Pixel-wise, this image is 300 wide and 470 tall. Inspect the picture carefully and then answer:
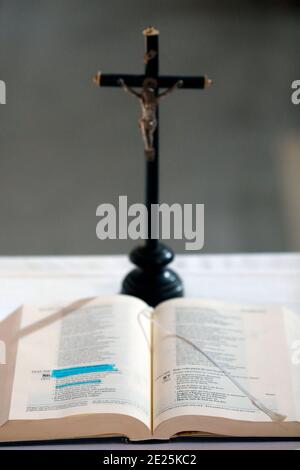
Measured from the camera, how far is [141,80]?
940 mm

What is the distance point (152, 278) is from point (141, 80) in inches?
12.3

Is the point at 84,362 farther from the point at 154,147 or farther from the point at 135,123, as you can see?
the point at 135,123

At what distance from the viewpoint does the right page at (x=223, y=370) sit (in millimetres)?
810

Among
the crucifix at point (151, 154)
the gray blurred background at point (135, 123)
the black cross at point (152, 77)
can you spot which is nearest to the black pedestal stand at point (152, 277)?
the crucifix at point (151, 154)

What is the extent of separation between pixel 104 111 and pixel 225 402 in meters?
1.75

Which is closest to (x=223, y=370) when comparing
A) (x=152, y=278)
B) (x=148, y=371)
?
(x=148, y=371)

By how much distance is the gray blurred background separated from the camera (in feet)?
6.32

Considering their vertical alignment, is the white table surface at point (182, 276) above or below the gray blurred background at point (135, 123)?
below

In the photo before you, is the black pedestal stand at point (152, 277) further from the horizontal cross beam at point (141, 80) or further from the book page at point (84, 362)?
the horizontal cross beam at point (141, 80)

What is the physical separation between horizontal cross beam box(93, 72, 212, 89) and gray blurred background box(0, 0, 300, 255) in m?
0.80

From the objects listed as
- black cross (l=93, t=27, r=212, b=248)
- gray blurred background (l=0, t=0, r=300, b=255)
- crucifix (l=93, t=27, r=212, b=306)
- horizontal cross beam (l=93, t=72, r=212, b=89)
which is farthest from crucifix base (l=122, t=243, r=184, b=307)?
gray blurred background (l=0, t=0, r=300, b=255)

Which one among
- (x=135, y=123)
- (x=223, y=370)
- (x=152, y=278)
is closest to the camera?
(x=223, y=370)

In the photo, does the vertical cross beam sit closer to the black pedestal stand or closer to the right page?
the black pedestal stand
